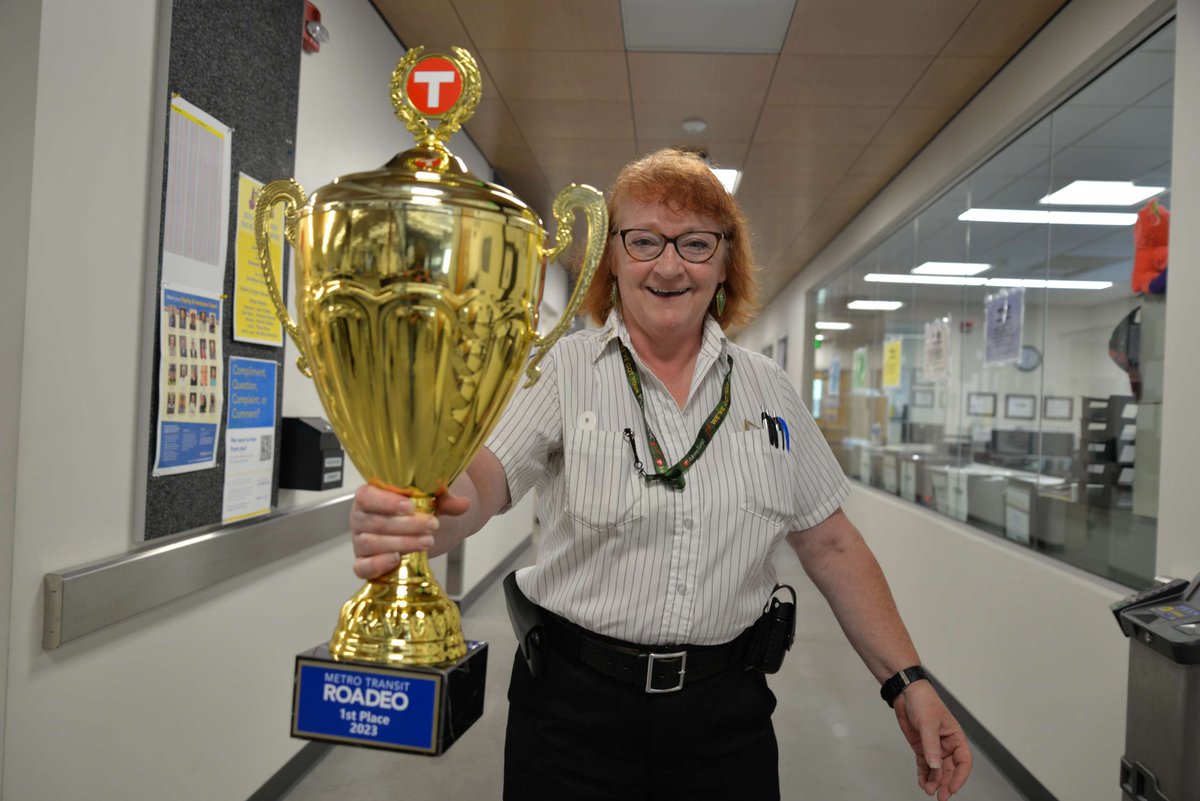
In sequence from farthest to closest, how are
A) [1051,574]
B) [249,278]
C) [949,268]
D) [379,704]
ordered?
[949,268] → [1051,574] → [249,278] → [379,704]

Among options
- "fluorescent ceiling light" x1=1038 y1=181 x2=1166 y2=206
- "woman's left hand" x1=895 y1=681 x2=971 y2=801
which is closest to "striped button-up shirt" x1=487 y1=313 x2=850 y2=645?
"woman's left hand" x1=895 y1=681 x2=971 y2=801

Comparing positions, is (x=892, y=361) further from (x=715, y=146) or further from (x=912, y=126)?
(x=715, y=146)

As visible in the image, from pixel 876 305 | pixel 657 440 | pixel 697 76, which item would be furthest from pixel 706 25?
pixel 876 305

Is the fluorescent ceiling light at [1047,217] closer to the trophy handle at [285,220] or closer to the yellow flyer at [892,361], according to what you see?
the yellow flyer at [892,361]

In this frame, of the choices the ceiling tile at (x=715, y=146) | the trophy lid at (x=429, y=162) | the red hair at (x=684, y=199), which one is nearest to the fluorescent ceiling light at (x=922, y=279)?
the ceiling tile at (x=715, y=146)

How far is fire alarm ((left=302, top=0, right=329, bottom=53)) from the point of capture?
2340mm

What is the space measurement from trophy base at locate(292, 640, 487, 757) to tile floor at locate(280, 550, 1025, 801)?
165 centimetres

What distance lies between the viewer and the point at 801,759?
297 cm

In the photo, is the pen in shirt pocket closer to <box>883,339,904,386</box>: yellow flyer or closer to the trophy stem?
the trophy stem

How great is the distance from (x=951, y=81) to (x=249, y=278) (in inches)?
113

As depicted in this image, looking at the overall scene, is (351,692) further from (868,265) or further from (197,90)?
(868,265)

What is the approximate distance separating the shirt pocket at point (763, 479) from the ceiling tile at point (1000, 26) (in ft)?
7.61

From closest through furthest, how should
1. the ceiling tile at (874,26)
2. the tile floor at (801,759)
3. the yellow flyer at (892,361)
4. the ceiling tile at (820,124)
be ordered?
the tile floor at (801,759) < the ceiling tile at (874,26) < the ceiling tile at (820,124) < the yellow flyer at (892,361)

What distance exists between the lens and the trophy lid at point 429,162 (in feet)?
2.00
